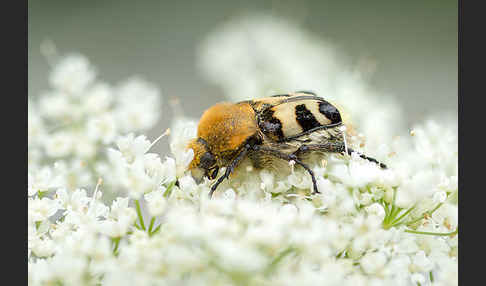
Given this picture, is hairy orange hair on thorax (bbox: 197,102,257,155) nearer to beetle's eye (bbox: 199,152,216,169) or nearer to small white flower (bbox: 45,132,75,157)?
beetle's eye (bbox: 199,152,216,169)

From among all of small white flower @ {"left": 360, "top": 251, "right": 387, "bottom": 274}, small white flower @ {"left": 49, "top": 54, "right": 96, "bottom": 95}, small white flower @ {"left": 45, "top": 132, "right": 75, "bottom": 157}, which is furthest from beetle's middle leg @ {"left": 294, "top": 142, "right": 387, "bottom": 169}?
small white flower @ {"left": 49, "top": 54, "right": 96, "bottom": 95}

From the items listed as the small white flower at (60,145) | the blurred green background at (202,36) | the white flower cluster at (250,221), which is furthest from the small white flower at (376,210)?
the blurred green background at (202,36)

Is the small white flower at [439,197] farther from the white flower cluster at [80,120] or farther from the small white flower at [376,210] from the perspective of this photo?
the white flower cluster at [80,120]

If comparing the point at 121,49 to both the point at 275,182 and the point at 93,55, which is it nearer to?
the point at 93,55

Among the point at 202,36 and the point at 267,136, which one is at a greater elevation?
the point at 202,36

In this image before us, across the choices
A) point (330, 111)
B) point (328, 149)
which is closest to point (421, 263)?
point (328, 149)

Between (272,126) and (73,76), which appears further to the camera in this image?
(73,76)

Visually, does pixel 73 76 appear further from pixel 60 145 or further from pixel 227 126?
pixel 227 126
